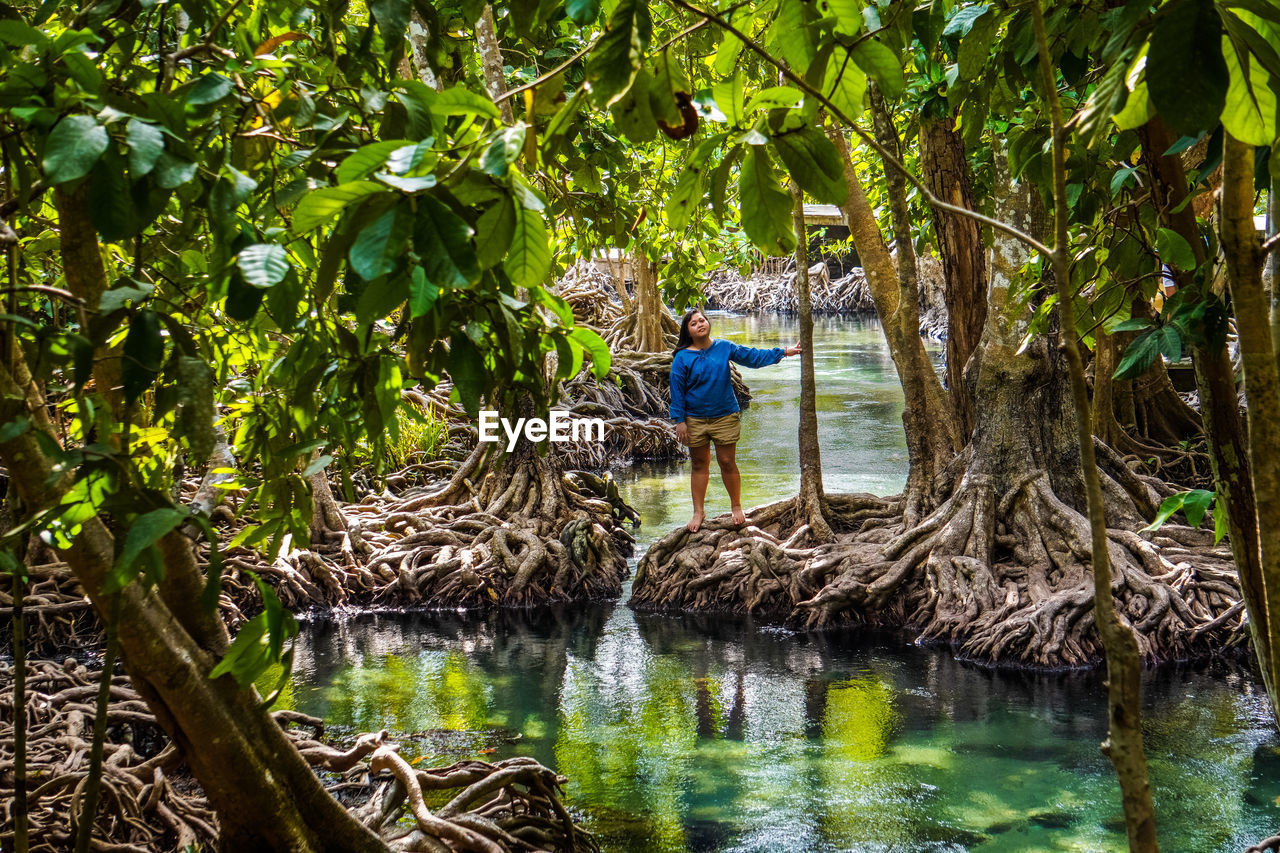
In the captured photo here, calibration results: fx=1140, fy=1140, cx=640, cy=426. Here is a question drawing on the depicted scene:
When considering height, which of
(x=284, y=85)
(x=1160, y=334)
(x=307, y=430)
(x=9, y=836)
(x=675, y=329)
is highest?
(x=675, y=329)

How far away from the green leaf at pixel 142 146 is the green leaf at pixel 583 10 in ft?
1.71

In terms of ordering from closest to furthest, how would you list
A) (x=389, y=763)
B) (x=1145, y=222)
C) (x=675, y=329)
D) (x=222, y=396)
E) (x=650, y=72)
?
(x=650, y=72), (x=1145, y=222), (x=222, y=396), (x=389, y=763), (x=675, y=329)

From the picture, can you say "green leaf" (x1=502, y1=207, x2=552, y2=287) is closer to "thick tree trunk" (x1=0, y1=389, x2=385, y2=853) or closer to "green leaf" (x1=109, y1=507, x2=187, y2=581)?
"green leaf" (x1=109, y1=507, x2=187, y2=581)

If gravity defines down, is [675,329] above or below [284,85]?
above

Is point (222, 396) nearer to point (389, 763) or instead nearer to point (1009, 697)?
point (389, 763)

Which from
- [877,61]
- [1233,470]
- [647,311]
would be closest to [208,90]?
[877,61]

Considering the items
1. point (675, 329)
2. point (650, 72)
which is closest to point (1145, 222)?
point (650, 72)

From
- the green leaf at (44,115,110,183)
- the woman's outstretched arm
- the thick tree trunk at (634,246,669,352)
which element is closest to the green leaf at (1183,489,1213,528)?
the green leaf at (44,115,110,183)

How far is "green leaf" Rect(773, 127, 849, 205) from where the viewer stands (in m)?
1.42

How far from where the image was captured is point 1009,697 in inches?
225

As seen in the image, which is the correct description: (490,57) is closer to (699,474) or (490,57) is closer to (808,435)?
(699,474)

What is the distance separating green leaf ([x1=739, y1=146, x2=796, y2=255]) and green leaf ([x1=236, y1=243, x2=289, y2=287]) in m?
0.56

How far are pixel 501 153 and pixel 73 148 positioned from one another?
52 centimetres

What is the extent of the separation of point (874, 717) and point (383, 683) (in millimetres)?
2681
